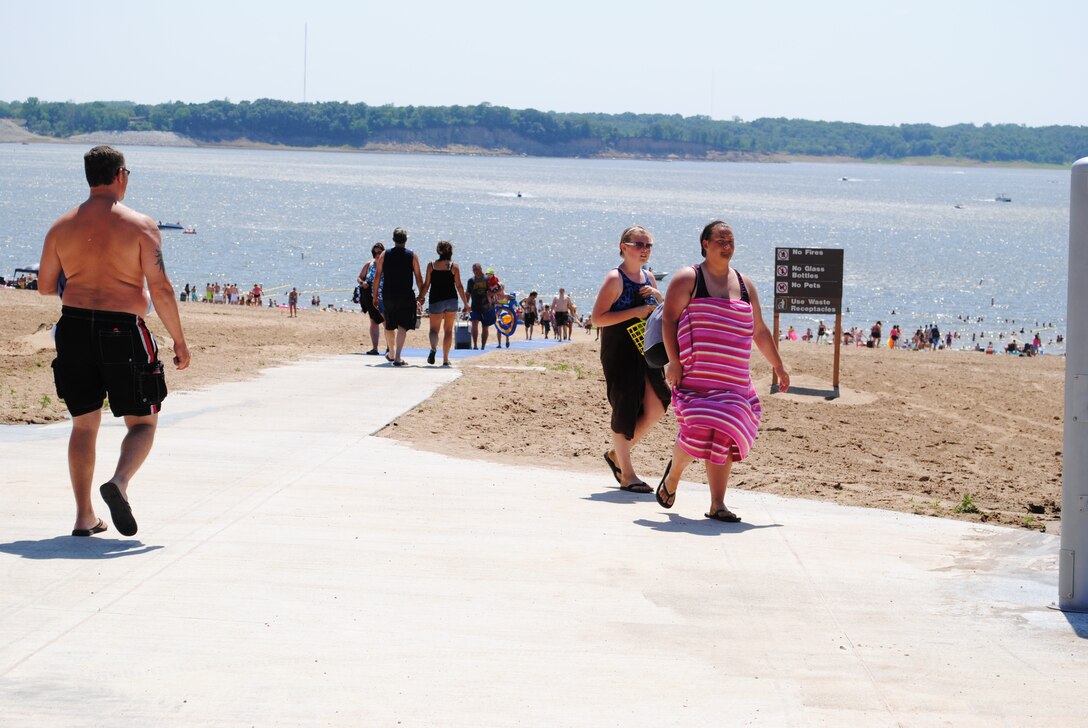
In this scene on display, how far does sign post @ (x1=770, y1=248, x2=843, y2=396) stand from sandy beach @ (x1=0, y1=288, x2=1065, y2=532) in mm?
979

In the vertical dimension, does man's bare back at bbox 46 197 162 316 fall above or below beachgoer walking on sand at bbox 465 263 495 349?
above

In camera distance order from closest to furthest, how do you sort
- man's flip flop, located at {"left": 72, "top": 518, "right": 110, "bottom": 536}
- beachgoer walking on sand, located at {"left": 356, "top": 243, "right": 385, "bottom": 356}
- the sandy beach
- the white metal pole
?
the white metal pole → man's flip flop, located at {"left": 72, "top": 518, "right": 110, "bottom": 536} → the sandy beach → beachgoer walking on sand, located at {"left": 356, "top": 243, "right": 385, "bottom": 356}

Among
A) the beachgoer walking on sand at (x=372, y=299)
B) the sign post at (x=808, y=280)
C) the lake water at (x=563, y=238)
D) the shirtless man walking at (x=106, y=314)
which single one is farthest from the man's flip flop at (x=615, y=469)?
the lake water at (x=563, y=238)

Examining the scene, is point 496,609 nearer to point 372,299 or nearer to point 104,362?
point 104,362

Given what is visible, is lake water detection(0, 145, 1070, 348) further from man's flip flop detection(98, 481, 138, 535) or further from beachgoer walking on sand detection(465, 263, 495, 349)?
man's flip flop detection(98, 481, 138, 535)

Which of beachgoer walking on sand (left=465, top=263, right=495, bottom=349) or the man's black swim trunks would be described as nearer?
the man's black swim trunks

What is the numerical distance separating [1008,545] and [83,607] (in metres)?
4.52

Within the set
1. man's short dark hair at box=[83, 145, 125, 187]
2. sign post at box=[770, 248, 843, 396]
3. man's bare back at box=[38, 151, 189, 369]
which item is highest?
man's short dark hair at box=[83, 145, 125, 187]

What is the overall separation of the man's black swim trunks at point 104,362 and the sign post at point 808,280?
45.6ft

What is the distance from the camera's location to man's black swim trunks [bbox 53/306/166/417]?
5.55 meters

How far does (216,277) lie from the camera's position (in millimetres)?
66000

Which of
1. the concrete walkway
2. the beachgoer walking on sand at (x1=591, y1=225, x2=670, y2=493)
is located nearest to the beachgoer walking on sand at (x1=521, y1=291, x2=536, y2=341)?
the beachgoer walking on sand at (x1=591, y1=225, x2=670, y2=493)

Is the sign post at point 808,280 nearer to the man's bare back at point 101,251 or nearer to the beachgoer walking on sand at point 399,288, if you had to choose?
the beachgoer walking on sand at point 399,288

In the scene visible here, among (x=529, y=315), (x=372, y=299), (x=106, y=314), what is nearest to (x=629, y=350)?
(x=106, y=314)
